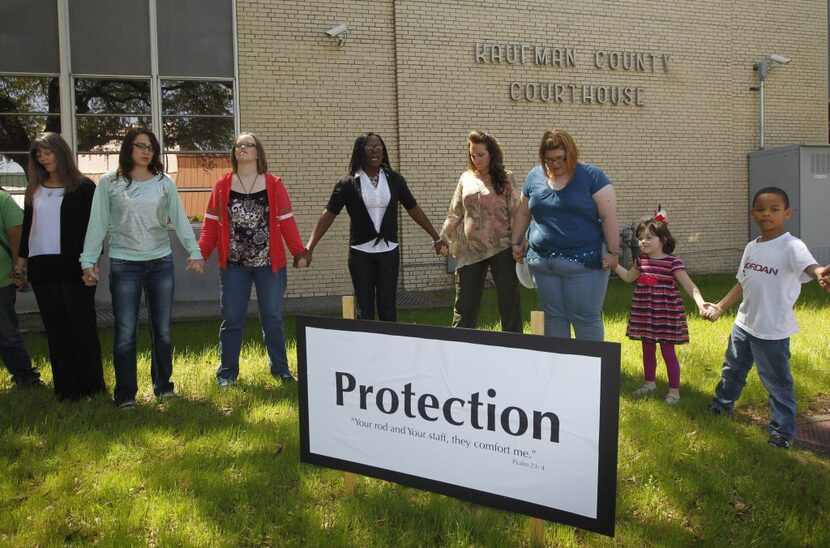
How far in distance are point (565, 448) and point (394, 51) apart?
10840mm

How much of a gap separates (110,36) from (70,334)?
25.3 ft

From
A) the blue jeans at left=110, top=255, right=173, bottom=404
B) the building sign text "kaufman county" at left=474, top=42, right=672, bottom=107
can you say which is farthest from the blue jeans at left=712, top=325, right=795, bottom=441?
the building sign text "kaufman county" at left=474, top=42, right=672, bottom=107

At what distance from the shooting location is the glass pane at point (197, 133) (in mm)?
11516

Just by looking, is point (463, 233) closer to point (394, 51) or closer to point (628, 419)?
point (628, 419)

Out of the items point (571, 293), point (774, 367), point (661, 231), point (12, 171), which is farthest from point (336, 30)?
point (774, 367)

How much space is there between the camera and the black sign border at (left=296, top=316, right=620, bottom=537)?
246cm

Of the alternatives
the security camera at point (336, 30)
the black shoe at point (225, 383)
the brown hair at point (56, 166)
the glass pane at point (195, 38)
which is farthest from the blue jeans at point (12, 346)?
the security camera at point (336, 30)

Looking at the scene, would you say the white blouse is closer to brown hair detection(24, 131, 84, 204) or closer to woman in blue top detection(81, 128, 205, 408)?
brown hair detection(24, 131, 84, 204)

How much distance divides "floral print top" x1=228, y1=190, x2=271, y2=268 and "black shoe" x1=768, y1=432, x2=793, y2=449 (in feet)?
12.1

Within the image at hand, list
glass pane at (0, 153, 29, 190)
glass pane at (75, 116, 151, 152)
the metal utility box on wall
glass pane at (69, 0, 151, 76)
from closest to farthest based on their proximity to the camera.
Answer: glass pane at (0, 153, 29, 190) → glass pane at (69, 0, 151, 76) → glass pane at (75, 116, 151, 152) → the metal utility box on wall

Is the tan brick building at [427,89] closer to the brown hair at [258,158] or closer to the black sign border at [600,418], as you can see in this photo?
the brown hair at [258,158]

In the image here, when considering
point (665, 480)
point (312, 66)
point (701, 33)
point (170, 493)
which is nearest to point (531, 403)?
point (665, 480)

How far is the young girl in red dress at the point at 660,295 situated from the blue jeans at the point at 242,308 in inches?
103

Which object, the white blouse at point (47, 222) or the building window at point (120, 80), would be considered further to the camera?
the building window at point (120, 80)
